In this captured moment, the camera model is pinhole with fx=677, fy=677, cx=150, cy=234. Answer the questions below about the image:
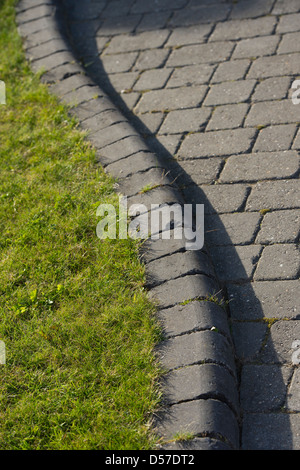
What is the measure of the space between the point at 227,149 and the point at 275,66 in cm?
109

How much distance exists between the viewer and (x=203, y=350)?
2.80m

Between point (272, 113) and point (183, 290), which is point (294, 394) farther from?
point (272, 113)

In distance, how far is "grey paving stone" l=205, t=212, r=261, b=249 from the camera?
11.7ft

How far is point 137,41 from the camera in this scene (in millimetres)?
5652

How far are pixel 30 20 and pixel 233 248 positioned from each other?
342 centimetres

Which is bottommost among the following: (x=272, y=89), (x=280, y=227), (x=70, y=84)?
(x=280, y=227)

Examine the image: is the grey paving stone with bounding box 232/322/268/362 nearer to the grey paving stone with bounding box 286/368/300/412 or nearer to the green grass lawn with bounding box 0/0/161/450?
the grey paving stone with bounding box 286/368/300/412

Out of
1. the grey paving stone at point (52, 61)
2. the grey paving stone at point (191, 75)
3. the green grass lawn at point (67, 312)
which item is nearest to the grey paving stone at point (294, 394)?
the green grass lawn at point (67, 312)

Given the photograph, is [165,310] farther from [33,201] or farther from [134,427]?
[33,201]

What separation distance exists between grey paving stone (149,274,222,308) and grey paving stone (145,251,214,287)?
37mm

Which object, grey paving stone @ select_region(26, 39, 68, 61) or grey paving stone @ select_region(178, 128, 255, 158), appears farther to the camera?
grey paving stone @ select_region(26, 39, 68, 61)

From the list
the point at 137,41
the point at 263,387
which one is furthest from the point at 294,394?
the point at 137,41

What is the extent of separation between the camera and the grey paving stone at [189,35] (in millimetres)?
5492

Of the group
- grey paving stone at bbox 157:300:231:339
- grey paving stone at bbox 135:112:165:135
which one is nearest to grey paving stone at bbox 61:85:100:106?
grey paving stone at bbox 135:112:165:135
